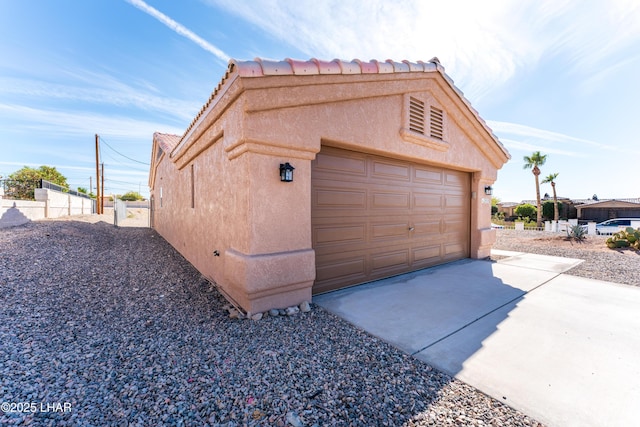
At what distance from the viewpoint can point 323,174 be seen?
15.3 feet

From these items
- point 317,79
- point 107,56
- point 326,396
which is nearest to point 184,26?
point 107,56

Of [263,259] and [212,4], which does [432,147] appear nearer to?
[263,259]

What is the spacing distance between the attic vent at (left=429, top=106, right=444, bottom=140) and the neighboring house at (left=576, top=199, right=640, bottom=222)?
35364 millimetres

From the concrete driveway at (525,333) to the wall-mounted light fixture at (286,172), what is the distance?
2.16 metres

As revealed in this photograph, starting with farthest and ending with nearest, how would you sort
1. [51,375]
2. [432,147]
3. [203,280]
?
1. [432,147]
2. [203,280]
3. [51,375]

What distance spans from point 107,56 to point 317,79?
35.8 feet

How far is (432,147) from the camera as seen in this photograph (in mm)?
6215

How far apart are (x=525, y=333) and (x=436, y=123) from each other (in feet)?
15.9

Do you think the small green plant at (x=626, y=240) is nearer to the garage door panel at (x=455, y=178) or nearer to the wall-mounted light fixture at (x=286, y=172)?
the garage door panel at (x=455, y=178)

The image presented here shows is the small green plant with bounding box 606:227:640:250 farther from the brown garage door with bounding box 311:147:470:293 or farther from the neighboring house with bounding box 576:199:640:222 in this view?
the neighboring house with bounding box 576:199:640:222

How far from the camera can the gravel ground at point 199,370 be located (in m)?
1.98

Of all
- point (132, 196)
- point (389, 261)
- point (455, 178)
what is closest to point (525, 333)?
point (389, 261)

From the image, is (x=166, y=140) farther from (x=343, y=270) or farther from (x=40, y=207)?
(x=343, y=270)

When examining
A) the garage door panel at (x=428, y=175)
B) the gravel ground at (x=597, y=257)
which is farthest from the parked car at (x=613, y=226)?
the garage door panel at (x=428, y=175)
